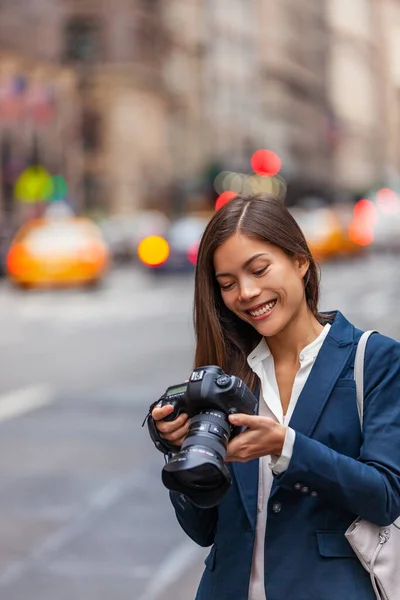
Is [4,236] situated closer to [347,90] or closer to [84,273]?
[84,273]

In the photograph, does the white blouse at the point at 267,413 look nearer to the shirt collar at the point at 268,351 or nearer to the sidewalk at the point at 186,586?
the shirt collar at the point at 268,351

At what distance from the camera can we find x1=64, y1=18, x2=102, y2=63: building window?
233ft

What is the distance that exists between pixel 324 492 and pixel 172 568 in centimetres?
395

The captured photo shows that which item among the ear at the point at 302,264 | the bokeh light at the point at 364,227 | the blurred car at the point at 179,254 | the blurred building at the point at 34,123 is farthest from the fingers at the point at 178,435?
the blurred building at the point at 34,123

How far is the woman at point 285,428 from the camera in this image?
2.51 meters

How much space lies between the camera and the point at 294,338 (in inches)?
108

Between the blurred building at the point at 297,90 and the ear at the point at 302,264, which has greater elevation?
the blurred building at the point at 297,90

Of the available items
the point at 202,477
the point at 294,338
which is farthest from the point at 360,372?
the point at 202,477

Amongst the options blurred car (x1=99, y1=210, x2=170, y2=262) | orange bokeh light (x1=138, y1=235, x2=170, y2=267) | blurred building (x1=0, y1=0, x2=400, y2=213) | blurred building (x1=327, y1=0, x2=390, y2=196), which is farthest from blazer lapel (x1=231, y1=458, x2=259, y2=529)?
blurred building (x1=327, y1=0, x2=390, y2=196)

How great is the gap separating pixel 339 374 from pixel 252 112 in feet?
312

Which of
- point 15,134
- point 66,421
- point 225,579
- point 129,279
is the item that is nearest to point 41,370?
point 66,421

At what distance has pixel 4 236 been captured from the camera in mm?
35031

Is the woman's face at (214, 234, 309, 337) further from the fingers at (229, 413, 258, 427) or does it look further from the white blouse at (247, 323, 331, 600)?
the fingers at (229, 413, 258, 427)

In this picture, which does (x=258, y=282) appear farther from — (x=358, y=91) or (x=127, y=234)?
(x=358, y=91)
